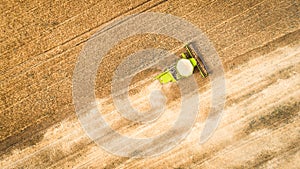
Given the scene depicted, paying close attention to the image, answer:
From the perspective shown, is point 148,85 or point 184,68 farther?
point 148,85

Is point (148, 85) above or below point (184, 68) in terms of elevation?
above

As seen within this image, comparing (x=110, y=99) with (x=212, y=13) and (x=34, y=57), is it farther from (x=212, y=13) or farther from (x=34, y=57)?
(x=212, y=13)

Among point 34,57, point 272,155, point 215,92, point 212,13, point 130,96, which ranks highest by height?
point 34,57

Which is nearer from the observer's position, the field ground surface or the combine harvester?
the combine harvester

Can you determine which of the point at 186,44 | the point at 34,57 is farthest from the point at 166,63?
the point at 34,57

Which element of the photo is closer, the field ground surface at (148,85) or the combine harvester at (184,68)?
the combine harvester at (184,68)
